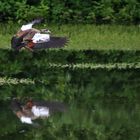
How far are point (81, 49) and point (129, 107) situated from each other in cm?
702

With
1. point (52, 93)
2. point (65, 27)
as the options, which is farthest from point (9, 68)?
point (65, 27)

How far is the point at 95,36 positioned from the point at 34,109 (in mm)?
9379

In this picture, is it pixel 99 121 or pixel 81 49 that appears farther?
pixel 81 49

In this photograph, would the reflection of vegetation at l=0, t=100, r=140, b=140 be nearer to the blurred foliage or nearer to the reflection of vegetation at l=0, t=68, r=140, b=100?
the reflection of vegetation at l=0, t=68, r=140, b=100

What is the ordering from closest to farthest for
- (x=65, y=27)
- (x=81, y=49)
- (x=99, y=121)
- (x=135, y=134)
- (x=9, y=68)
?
1. (x=135, y=134)
2. (x=99, y=121)
3. (x=9, y=68)
4. (x=81, y=49)
5. (x=65, y=27)

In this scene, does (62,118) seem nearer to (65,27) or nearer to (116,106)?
(116,106)

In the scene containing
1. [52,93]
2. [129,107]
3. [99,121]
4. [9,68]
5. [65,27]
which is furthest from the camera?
[65,27]

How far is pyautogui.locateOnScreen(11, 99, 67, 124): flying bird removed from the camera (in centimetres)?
1235

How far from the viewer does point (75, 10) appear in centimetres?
2405

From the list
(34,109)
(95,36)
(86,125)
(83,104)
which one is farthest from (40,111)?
(95,36)

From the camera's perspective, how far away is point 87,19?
78.8 ft

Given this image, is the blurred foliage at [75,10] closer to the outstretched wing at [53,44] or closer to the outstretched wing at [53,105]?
the outstretched wing at [53,44]

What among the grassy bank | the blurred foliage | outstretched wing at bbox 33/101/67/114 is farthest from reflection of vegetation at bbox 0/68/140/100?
the blurred foliage

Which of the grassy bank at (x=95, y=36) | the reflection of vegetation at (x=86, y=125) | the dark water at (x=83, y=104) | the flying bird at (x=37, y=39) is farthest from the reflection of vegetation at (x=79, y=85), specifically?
the grassy bank at (x=95, y=36)
